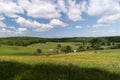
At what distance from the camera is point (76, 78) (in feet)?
27.7

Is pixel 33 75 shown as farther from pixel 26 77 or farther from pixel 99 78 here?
pixel 99 78

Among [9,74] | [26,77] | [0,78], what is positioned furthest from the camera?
[9,74]

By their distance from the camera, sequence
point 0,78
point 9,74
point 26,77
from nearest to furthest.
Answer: point 26,77, point 0,78, point 9,74

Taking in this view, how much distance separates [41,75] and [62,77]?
0.70 meters

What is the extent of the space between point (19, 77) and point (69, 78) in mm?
1596

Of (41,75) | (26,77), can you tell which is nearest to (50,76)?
(41,75)

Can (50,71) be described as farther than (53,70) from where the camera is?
No

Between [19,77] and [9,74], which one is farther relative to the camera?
[9,74]

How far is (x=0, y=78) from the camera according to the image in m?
8.39

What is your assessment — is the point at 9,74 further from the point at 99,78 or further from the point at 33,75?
the point at 99,78

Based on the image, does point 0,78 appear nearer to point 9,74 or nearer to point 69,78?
point 9,74

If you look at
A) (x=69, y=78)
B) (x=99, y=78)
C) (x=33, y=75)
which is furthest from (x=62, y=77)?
(x=99, y=78)

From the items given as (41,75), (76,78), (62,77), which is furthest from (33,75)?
(76,78)

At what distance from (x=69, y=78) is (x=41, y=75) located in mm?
915
